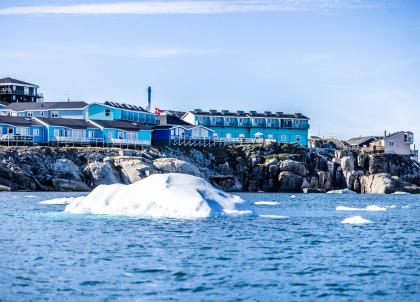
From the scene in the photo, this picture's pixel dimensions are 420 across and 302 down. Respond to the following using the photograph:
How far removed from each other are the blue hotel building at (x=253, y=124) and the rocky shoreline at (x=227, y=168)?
55.4 ft

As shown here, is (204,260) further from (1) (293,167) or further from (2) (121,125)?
(2) (121,125)

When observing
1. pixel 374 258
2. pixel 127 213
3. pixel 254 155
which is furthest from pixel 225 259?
pixel 254 155

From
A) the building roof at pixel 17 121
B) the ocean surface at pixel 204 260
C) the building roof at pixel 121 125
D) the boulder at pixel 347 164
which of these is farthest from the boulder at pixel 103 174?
the ocean surface at pixel 204 260

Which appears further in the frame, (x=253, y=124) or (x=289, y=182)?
(x=253, y=124)

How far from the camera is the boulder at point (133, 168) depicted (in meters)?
100

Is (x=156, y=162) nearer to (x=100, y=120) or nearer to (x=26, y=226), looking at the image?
(x=100, y=120)

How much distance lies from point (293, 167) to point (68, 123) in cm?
3761

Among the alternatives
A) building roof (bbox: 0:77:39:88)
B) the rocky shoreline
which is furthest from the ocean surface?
building roof (bbox: 0:77:39:88)

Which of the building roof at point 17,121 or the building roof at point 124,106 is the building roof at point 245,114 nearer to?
the building roof at point 124,106

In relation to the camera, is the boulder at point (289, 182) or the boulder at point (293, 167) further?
the boulder at point (293, 167)

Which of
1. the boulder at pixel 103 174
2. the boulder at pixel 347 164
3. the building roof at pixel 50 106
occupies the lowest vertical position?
the boulder at pixel 103 174

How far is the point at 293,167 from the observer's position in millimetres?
122750

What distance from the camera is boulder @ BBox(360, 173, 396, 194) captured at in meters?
124

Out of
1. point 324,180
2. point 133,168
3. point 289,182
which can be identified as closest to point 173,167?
point 133,168
